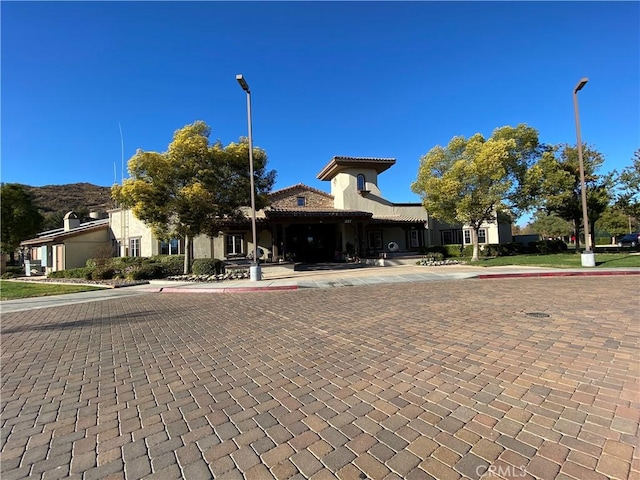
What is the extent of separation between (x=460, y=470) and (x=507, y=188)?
83.4ft

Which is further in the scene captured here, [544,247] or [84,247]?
[544,247]

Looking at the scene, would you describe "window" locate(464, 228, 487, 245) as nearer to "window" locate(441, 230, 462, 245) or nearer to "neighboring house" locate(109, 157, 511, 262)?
"neighboring house" locate(109, 157, 511, 262)

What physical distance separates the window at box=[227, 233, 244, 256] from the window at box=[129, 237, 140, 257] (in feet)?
24.4

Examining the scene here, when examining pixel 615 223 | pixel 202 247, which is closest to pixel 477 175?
pixel 202 247

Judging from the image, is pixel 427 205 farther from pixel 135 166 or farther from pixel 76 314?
Answer: pixel 76 314

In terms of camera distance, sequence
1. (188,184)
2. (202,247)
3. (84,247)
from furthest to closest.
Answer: (84,247) → (202,247) → (188,184)

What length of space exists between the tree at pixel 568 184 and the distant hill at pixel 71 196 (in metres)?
90.9

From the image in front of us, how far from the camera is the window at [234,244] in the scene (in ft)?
88.9

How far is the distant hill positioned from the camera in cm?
8888

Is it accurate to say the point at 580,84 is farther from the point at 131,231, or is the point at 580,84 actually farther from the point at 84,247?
the point at 84,247

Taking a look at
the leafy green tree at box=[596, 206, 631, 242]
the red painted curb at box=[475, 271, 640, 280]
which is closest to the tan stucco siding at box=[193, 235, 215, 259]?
the red painted curb at box=[475, 271, 640, 280]

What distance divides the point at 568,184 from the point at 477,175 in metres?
7.28

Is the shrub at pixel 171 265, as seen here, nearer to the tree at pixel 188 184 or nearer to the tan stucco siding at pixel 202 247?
the tree at pixel 188 184

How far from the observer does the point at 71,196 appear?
101 meters
